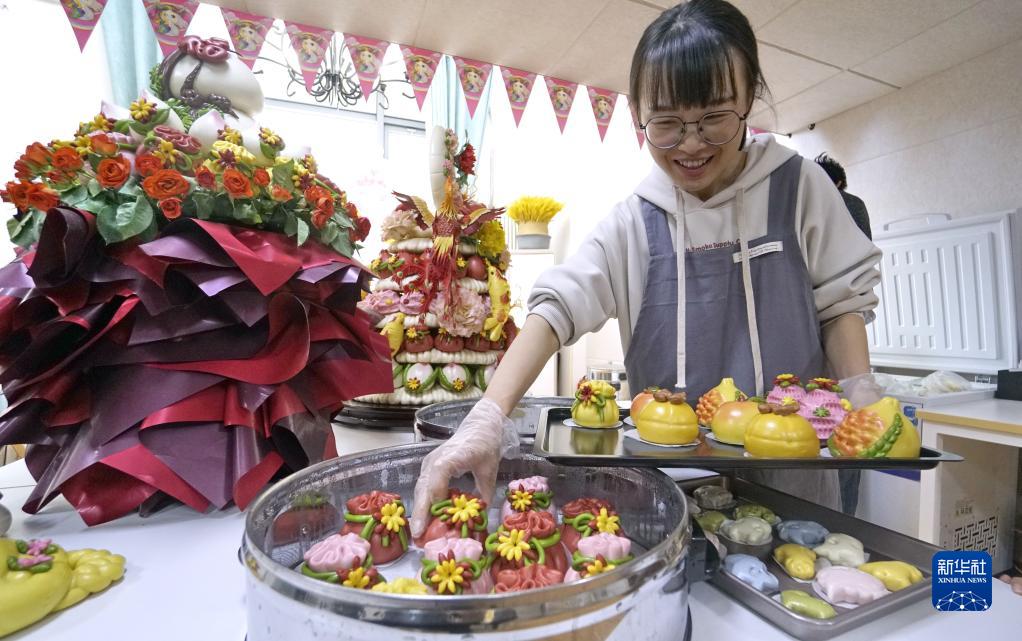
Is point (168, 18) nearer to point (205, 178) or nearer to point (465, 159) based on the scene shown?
point (465, 159)

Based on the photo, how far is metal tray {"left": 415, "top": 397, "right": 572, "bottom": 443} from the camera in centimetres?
87

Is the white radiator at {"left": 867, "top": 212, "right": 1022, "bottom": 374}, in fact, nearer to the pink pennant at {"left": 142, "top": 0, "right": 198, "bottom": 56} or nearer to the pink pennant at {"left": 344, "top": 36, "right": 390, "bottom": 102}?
the pink pennant at {"left": 344, "top": 36, "right": 390, "bottom": 102}

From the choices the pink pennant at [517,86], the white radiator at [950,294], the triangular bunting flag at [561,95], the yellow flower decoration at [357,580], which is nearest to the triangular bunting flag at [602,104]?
the triangular bunting flag at [561,95]

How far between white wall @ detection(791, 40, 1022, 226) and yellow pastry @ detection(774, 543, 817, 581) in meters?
2.50

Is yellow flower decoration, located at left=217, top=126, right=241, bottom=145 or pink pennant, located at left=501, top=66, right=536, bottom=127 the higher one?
pink pennant, located at left=501, top=66, right=536, bottom=127

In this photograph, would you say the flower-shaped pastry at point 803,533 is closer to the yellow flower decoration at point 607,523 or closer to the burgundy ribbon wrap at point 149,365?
the yellow flower decoration at point 607,523

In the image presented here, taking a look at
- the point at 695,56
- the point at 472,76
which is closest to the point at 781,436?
the point at 695,56

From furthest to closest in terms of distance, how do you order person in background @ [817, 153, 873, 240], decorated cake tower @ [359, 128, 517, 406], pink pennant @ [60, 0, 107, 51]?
person in background @ [817, 153, 873, 240]
pink pennant @ [60, 0, 107, 51]
decorated cake tower @ [359, 128, 517, 406]

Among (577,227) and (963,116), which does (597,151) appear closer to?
(577,227)

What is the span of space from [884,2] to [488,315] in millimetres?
1911

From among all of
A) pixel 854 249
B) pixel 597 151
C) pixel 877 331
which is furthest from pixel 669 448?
pixel 597 151

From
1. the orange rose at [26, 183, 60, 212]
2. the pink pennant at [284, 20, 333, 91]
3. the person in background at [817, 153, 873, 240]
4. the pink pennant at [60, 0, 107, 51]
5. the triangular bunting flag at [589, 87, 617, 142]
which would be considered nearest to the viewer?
the orange rose at [26, 183, 60, 212]

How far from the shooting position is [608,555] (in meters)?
0.51

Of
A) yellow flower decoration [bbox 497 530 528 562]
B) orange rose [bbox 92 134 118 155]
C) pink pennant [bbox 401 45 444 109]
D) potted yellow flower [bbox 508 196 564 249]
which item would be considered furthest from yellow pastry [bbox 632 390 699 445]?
potted yellow flower [bbox 508 196 564 249]
